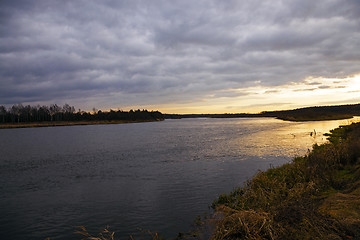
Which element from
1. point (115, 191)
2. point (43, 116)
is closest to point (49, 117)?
point (43, 116)

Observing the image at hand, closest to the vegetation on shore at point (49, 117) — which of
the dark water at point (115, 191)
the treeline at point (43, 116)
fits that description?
the treeline at point (43, 116)

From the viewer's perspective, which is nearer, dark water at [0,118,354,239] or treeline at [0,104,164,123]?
dark water at [0,118,354,239]

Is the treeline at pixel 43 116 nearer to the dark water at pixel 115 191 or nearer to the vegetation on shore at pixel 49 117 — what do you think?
the vegetation on shore at pixel 49 117

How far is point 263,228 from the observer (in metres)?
6.68

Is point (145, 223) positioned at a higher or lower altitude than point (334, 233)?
lower

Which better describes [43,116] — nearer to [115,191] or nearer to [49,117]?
[49,117]

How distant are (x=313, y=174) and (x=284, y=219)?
699 centimetres

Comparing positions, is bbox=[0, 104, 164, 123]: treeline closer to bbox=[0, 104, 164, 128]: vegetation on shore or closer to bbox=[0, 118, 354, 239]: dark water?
bbox=[0, 104, 164, 128]: vegetation on shore

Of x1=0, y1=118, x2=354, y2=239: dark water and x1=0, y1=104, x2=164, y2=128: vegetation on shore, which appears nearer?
x1=0, y1=118, x2=354, y2=239: dark water

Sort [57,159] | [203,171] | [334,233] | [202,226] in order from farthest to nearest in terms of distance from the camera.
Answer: [57,159], [203,171], [202,226], [334,233]

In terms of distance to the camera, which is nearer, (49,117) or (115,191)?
(115,191)

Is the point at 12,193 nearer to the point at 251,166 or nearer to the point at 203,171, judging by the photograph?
the point at 203,171

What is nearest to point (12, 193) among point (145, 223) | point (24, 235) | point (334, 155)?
point (24, 235)

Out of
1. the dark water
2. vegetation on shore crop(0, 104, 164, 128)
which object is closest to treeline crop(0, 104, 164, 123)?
vegetation on shore crop(0, 104, 164, 128)
